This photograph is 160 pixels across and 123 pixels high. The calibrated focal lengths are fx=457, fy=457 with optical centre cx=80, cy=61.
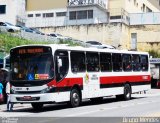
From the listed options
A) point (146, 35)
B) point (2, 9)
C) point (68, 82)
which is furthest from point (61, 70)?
point (2, 9)

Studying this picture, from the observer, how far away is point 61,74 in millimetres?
20047

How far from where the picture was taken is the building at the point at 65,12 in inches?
2544

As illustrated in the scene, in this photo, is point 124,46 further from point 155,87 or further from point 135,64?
point 135,64

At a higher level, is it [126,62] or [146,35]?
[146,35]

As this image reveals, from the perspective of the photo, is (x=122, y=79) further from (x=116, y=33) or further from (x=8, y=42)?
(x=116, y=33)

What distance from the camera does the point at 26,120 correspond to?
15664mm

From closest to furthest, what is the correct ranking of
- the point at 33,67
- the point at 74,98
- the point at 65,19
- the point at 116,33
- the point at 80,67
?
the point at 33,67, the point at 74,98, the point at 80,67, the point at 116,33, the point at 65,19

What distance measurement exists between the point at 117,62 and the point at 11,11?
138 feet

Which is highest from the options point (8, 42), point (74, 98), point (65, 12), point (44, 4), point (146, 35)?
point (44, 4)

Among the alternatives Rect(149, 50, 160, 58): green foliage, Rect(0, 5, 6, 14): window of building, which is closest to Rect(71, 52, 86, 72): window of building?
Rect(149, 50, 160, 58): green foliage

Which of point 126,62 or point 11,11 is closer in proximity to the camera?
point 126,62

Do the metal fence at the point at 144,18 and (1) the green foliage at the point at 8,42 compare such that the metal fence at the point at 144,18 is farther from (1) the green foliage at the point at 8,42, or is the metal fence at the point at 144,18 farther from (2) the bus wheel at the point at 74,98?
(2) the bus wheel at the point at 74,98

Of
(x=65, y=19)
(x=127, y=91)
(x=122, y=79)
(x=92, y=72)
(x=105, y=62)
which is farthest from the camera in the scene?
(x=65, y=19)

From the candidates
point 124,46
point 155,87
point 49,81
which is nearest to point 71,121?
point 49,81
